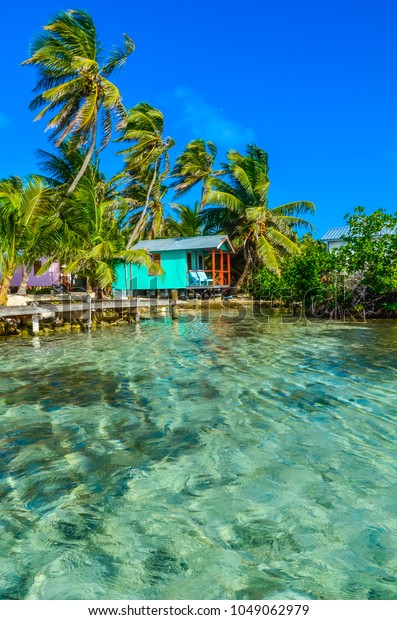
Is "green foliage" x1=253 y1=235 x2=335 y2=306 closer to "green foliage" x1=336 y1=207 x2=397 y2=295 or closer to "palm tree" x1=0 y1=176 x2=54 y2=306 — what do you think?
"green foliage" x1=336 y1=207 x2=397 y2=295

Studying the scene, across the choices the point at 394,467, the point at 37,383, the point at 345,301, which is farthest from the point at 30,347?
the point at 345,301

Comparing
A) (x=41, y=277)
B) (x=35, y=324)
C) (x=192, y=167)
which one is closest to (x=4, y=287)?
(x=35, y=324)

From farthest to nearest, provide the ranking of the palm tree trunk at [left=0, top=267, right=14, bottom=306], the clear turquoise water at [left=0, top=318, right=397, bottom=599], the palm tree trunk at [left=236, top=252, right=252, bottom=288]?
the palm tree trunk at [left=236, top=252, right=252, bottom=288] → the palm tree trunk at [left=0, top=267, right=14, bottom=306] → the clear turquoise water at [left=0, top=318, right=397, bottom=599]

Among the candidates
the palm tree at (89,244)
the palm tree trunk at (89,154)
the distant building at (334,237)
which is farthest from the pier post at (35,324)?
the distant building at (334,237)

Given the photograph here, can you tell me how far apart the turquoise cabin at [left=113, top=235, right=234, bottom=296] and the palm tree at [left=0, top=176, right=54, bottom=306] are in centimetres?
1275

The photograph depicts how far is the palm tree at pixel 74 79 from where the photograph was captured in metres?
22.3

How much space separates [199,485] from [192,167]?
34.2 m

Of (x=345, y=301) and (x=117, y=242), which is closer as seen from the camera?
(x=345, y=301)

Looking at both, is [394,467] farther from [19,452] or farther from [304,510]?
[19,452]

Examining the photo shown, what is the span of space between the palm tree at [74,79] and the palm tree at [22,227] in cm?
569

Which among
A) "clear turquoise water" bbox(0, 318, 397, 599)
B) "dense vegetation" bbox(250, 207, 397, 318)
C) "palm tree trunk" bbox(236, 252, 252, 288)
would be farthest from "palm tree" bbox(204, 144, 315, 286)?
"clear turquoise water" bbox(0, 318, 397, 599)

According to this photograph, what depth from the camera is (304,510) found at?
3781mm

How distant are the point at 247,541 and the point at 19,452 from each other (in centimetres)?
285

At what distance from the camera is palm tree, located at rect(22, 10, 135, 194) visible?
22269 mm
